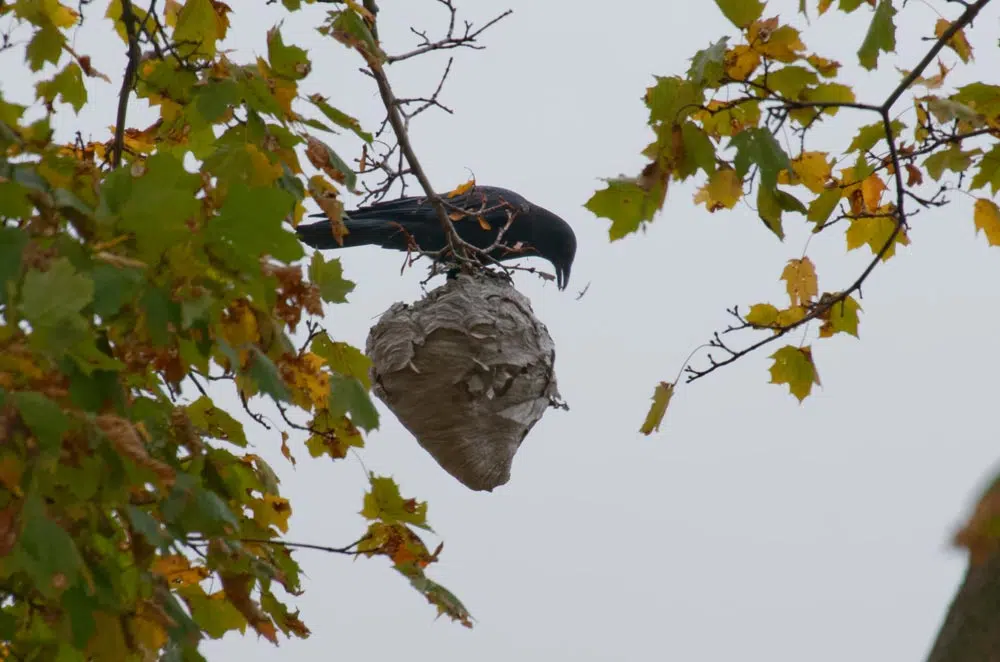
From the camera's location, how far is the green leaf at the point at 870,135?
269 centimetres

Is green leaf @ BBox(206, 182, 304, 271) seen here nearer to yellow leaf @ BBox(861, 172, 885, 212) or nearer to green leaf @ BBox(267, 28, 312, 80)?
green leaf @ BBox(267, 28, 312, 80)

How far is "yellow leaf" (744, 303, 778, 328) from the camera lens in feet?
9.82

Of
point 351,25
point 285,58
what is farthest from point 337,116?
point 351,25

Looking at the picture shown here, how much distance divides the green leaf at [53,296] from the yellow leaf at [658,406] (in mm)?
1676

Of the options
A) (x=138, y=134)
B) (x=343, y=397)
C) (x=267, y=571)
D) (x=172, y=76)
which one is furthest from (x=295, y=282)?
(x=138, y=134)

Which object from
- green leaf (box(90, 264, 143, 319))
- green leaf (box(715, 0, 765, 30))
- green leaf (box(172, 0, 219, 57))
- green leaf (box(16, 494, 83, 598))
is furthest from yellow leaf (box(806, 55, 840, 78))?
green leaf (box(16, 494, 83, 598))

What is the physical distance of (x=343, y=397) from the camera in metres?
2.31

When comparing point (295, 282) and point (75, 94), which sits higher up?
point (75, 94)

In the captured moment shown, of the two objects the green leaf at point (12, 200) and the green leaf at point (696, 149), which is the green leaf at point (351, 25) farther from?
the green leaf at point (12, 200)

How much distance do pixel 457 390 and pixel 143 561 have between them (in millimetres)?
1809

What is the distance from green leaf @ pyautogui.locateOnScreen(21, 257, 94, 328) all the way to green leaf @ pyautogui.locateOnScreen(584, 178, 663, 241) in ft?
4.15

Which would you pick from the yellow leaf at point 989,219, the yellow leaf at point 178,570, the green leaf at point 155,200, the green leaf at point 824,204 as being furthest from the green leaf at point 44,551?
the yellow leaf at point 989,219

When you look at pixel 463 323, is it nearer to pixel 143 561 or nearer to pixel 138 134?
pixel 138 134

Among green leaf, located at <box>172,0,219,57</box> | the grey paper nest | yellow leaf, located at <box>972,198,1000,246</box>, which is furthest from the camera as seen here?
the grey paper nest
